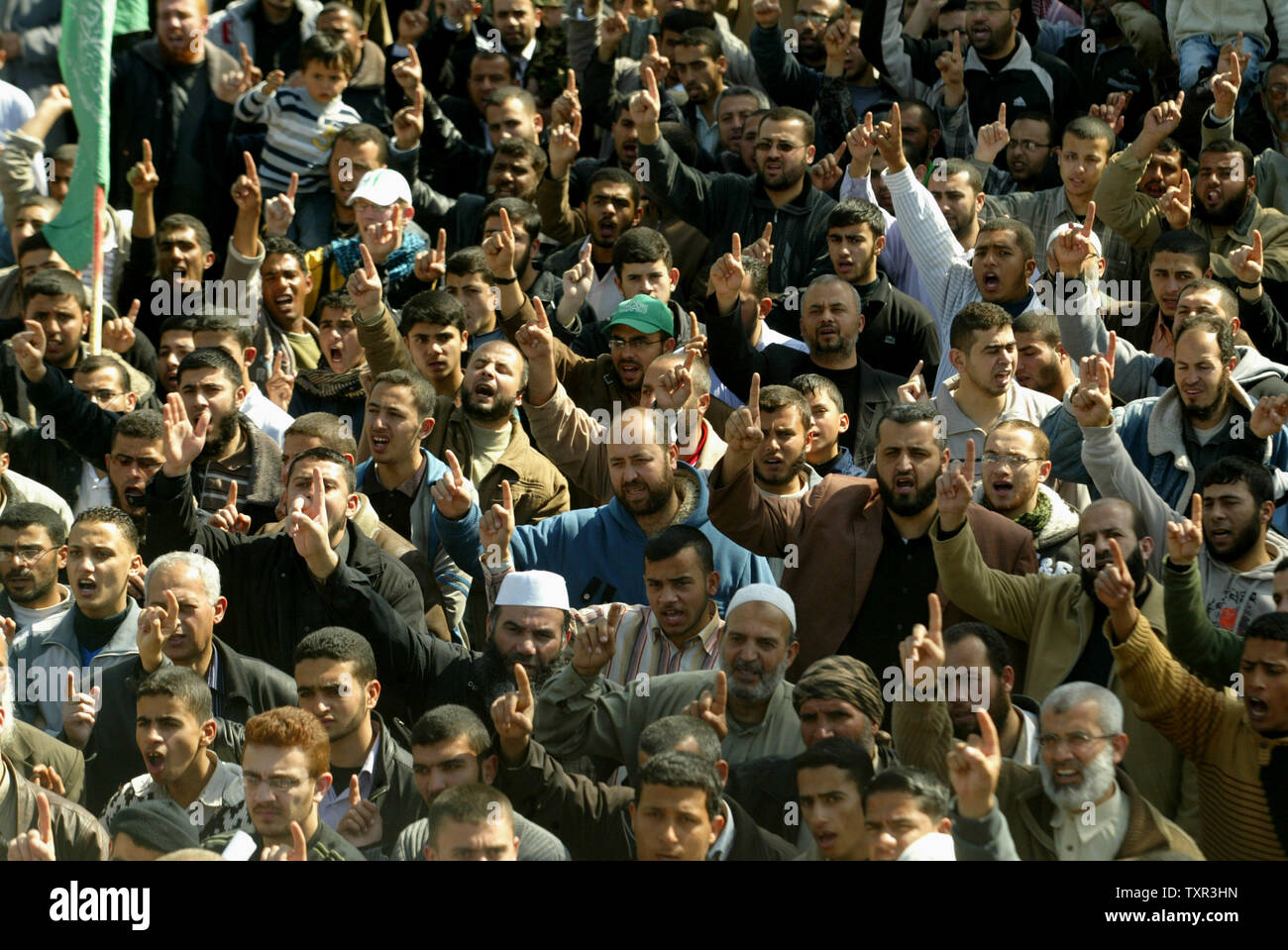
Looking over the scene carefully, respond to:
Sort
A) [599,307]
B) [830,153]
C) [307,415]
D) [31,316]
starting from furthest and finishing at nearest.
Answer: [830,153] → [599,307] → [31,316] → [307,415]

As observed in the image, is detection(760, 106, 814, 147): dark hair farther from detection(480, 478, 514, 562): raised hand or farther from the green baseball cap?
detection(480, 478, 514, 562): raised hand

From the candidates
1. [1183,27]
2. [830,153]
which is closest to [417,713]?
[830,153]

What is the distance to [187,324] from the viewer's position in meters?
9.12

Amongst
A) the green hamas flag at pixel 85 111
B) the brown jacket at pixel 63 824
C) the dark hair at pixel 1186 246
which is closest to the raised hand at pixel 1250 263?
the dark hair at pixel 1186 246

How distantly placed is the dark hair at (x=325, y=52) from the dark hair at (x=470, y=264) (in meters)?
1.69

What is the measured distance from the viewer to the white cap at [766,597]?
7098 mm

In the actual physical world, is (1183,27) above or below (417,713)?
above

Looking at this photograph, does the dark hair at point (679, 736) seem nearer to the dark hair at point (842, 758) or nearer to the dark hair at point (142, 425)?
the dark hair at point (842, 758)

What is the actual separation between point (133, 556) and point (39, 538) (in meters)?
0.36

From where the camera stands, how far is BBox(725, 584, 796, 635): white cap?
23.3ft

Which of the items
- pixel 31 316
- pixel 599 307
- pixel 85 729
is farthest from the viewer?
pixel 599 307
